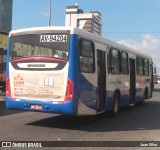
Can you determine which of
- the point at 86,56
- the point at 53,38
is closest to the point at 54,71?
the point at 53,38

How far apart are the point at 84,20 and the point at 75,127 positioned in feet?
147

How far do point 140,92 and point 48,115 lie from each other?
23.8ft

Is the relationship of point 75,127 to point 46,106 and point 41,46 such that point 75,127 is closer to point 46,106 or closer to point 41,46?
point 46,106

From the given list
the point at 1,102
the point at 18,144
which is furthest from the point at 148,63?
the point at 18,144

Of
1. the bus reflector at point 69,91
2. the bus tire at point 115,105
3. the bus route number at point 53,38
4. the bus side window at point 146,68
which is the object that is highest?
the bus route number at point 53,38

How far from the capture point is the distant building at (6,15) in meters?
66.9

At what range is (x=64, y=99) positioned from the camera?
11.7 m

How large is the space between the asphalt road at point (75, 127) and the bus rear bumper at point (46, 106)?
553mm

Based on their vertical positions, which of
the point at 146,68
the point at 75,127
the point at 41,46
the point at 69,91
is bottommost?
the point at 75,127

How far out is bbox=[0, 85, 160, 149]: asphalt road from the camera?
35.0 ft

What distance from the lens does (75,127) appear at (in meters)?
12.6

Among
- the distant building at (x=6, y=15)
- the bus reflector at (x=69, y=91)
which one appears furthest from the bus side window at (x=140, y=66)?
the distant building at (x=6, y=15)

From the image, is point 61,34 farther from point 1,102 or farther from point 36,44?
point 1,102

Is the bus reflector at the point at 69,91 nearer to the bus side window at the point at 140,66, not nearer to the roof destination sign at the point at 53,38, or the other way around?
the roof destination sign at the point at 53,38
